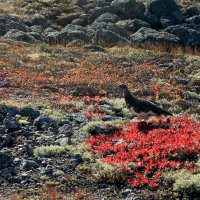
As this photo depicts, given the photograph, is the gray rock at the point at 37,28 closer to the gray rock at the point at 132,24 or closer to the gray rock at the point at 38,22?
the gray rock at the point at 38,22

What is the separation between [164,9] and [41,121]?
43775mm

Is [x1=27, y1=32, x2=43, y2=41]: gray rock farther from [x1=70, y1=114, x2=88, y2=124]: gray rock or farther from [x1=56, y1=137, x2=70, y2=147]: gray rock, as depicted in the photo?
[x1=56, y1=137, x2=70, y2=147]: gray rock

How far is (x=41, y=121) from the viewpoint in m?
17.8

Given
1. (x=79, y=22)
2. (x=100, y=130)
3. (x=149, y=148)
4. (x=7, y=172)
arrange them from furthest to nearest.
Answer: (x=79, y=22) → (x=100, y=130) → (x=149, y=148) → (x=7, y=172)

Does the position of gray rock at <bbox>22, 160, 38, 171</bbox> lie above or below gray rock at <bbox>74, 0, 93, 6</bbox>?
below

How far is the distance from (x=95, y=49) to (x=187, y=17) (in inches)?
923

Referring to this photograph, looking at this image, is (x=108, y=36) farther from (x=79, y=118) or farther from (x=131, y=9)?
(x=79, y=118)

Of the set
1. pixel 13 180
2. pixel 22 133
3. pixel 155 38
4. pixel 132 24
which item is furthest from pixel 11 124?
pixel 132 24

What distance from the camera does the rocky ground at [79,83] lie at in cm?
1277

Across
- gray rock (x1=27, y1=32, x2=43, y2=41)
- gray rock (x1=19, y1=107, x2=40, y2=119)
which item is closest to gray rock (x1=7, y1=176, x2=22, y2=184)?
gray rock (x1=19, y1=107, x2=40, y2=119)

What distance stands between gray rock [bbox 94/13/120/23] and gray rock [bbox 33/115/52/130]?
3780cm

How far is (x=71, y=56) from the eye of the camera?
124ft

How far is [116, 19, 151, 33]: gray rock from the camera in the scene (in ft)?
170

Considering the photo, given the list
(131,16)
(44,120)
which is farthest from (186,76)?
(131,16)
